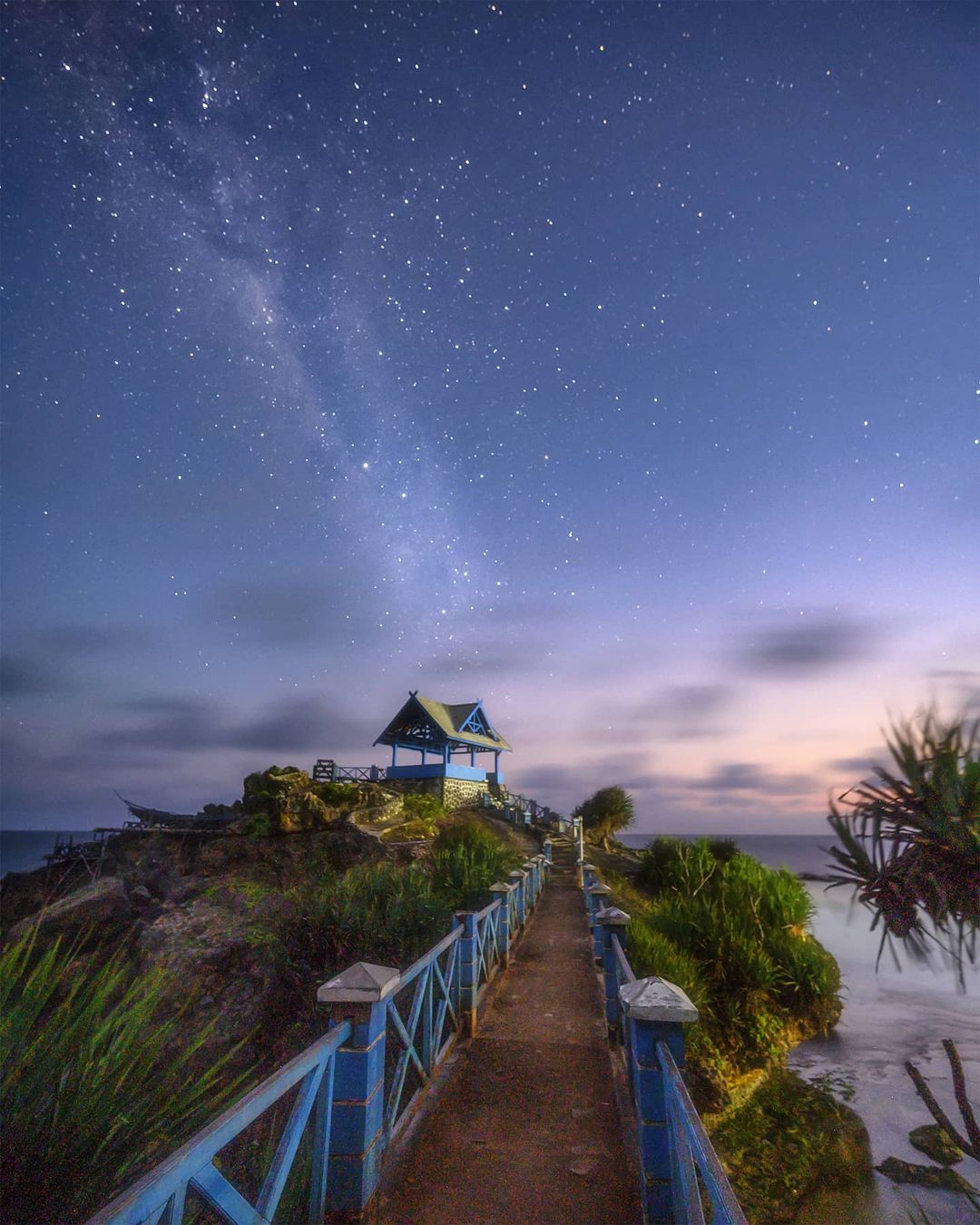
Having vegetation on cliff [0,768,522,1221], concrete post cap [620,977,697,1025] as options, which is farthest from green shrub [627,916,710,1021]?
concrete post cap [620,977,697,1025]

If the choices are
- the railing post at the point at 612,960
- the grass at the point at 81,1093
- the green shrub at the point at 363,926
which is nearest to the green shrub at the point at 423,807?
the green shrub at the point at 363,926

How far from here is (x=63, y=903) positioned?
61.9 feet

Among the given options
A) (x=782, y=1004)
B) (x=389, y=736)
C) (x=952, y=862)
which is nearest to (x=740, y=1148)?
(x=782, y=1004)

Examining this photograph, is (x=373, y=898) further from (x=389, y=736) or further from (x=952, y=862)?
(x=389, y=736)

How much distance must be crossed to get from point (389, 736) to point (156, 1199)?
33.0 m

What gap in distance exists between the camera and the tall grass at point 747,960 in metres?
9.42

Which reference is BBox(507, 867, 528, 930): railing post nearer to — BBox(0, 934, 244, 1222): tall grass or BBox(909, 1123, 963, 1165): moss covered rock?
BBox(909, 1123, 963, 1165): moss covered rock

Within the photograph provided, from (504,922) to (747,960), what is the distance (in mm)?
4275

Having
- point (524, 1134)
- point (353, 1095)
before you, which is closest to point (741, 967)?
point (524, 1134)

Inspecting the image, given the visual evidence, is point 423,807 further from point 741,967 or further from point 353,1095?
point 353,1095

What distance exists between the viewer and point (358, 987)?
11.6 ft

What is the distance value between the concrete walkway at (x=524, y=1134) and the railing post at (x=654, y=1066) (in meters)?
0.42

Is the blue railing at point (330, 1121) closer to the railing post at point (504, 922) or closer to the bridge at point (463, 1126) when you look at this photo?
the bridge at point (463, 1126)

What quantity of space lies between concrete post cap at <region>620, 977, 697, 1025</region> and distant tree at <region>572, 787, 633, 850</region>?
25.1 metres
